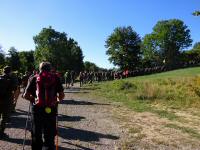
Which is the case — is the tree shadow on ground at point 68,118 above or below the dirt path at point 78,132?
above

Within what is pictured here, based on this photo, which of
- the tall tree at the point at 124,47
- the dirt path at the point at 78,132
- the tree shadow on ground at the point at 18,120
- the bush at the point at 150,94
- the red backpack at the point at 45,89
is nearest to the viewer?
the red backpack at the point at 45,89

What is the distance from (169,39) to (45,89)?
335ft

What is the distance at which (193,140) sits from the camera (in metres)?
11.9

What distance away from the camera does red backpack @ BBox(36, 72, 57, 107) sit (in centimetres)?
764

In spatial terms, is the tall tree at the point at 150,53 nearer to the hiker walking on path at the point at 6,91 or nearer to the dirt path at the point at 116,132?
the dirt path at the point at 116,132

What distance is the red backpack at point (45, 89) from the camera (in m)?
7.64

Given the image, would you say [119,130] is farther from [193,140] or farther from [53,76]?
[53,76]

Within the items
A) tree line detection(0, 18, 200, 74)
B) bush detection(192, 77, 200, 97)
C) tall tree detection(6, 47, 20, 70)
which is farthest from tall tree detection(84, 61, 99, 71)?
bush detection(192, 77, 200, 97)

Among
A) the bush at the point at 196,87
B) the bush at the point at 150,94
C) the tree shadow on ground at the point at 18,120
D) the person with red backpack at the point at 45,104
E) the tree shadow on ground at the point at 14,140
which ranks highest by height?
the bush at the point at 196,87

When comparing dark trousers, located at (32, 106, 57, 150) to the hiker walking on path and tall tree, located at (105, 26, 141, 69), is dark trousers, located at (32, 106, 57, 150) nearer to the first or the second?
the hiker walking on path

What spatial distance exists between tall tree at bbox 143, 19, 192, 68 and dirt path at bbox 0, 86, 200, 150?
9067 cm

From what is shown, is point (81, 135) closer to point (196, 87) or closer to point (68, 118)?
point (68, 118)

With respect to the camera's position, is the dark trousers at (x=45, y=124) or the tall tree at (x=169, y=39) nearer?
the dark trousers at (x=45, y=124)

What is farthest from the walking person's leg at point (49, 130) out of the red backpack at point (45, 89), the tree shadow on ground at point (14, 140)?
the tree shadow on ground at point (14, 140)
